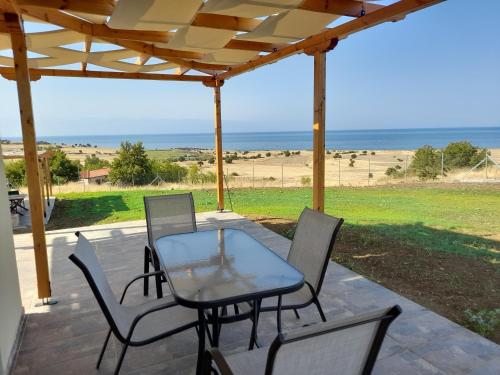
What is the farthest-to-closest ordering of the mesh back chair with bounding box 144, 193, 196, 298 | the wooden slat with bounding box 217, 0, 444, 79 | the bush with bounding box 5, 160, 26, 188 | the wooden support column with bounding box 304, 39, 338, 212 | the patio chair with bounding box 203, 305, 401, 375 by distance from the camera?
1. the bush with bounding box 5, 160, 26, 188
2. the mesh back chair with bounding box 144, 193, 196, 298
3. the wooden support column with bounding box 304, 39, 338, 212
4. the wooden slat with bounding box 217, 0, 444, 79
5. the patio chair with bounding box 203, 305, 401, 375

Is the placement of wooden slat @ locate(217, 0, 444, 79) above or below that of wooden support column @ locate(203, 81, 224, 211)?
above

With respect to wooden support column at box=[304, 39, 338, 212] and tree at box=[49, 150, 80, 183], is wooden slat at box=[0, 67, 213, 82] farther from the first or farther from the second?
tree at box=[49, 150, 80, 183]

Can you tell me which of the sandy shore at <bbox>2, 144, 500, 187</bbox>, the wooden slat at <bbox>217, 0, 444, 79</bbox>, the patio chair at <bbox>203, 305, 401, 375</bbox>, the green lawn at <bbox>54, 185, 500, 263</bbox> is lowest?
the sandy shore at <bbox>2, 144, 500, 187</bbox>

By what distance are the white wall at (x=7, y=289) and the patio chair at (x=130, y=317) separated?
60 cm

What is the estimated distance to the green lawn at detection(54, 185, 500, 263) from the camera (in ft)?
16.7

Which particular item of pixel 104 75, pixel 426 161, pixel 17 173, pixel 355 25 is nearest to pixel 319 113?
pixel 355 25

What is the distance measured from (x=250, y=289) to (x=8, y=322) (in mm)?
1713

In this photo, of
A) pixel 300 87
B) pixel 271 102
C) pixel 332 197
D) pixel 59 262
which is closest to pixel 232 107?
pixel 271 102

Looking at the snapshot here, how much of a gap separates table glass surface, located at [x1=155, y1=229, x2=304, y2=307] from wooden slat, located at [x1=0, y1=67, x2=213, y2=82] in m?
3.67

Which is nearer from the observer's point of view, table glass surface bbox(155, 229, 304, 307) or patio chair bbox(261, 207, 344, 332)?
table glass surface bbox(155, 229, 304, 307)

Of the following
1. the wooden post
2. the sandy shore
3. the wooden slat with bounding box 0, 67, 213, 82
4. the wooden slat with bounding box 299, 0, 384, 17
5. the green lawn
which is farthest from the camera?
the sandy shore

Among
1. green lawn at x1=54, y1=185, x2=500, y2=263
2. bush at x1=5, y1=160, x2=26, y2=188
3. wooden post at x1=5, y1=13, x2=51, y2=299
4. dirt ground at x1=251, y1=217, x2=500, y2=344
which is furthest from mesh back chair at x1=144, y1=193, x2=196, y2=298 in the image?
bush at x1=5, y1=160, x2=26, y2=188

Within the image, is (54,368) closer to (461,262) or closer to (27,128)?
(27,128)

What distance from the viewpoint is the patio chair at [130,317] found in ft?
5.74
